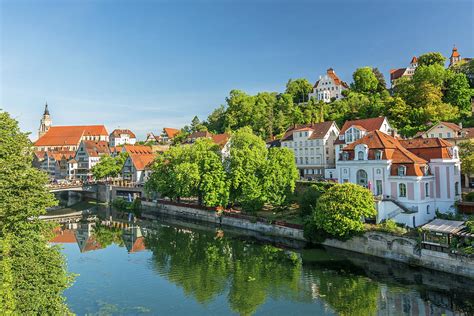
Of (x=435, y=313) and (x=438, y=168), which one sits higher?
(x=438, y=168)

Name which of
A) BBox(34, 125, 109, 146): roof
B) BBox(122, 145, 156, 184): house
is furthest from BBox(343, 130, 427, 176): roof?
BBox(34, 125, 109, 146): roof

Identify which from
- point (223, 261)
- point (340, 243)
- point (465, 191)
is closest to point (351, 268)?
point (340, 243)

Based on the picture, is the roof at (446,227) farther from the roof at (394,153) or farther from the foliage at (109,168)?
the foliage at (109,168)

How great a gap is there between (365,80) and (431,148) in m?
57.6

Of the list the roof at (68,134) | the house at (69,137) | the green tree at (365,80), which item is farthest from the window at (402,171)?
the roof at (68,134)

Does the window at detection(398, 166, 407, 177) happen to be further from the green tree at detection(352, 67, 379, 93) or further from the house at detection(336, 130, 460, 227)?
the green tree at detection(352, 67, 379, 93)

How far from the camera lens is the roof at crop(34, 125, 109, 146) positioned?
140 m

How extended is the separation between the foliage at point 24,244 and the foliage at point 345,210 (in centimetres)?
2360

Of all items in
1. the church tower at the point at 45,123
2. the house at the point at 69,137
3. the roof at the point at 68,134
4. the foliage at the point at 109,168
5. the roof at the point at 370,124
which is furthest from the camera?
the church tower at the point at 45,123

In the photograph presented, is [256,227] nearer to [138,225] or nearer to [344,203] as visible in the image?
[344,203]

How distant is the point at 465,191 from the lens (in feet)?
145

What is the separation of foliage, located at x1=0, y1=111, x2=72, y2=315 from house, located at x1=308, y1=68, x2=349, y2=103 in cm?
8861

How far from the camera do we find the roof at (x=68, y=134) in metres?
140

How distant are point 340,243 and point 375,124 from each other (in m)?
28.0
